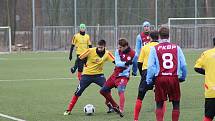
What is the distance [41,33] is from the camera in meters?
45.3

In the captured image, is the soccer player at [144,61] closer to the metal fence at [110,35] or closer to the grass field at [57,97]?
the grass field at [57,97]

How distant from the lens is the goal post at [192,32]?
44.9 m

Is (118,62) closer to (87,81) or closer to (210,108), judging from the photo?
(87,81)

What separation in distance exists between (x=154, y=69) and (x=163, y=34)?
2.14 feet

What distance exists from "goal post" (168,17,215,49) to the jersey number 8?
33259mm

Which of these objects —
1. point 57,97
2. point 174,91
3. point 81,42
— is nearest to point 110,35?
point 81,42

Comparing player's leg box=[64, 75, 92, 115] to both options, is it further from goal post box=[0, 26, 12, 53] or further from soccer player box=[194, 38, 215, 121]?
goal post box=[0, 26, 12, 53]

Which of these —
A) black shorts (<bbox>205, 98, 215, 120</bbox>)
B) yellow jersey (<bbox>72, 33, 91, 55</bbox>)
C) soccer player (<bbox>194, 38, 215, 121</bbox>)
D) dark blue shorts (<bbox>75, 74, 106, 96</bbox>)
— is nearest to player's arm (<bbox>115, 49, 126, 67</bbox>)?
dark blue shorts (<bbox>75, 74, 106, 96</bbox>)

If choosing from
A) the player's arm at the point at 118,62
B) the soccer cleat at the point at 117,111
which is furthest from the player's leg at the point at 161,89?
the player's arm at the point at 118,62

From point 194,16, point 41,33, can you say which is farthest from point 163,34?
point 194,16

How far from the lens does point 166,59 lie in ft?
35.7

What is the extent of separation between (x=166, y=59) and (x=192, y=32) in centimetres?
3561

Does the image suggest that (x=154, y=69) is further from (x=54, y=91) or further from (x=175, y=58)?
(x=54, y=91)

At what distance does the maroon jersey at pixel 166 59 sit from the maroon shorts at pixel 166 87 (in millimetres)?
103
